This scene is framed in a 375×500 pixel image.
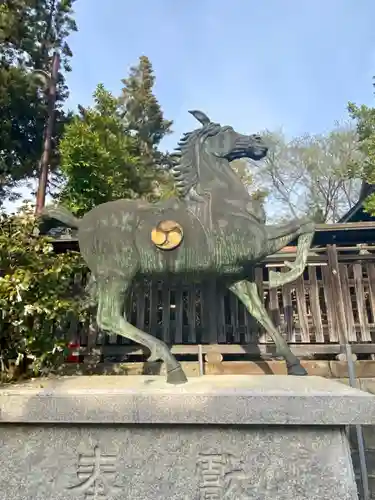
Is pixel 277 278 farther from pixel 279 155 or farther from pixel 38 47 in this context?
pixel 279 155

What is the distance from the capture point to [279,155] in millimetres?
20281

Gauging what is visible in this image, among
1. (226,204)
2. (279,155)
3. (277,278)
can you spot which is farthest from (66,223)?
(279,155)

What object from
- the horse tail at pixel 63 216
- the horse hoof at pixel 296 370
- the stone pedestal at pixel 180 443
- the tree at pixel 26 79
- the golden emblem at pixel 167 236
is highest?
the tree at pixel 26 79

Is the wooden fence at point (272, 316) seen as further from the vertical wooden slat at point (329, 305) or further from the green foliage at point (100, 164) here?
the green foliage at point (100, 164)

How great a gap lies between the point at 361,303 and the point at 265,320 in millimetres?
2234

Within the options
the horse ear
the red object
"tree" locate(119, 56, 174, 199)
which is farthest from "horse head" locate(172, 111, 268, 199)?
"tree" locate(119, 56, 174, 199)

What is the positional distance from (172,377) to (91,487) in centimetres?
82

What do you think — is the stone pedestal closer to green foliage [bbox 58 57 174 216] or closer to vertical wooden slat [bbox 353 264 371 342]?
vertical wooden slat [bbox 353 264 371 342]

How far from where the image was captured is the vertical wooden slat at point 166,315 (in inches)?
194

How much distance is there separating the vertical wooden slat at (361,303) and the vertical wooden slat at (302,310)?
2.21ft

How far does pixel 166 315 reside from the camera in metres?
4.98

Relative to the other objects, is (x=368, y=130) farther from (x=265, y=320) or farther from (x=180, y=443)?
(x=180, y=443)

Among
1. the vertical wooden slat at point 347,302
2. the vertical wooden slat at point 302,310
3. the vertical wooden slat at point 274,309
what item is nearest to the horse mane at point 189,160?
the vertical wooden slat at point 274,309

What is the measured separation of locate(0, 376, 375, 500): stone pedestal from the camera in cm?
227
